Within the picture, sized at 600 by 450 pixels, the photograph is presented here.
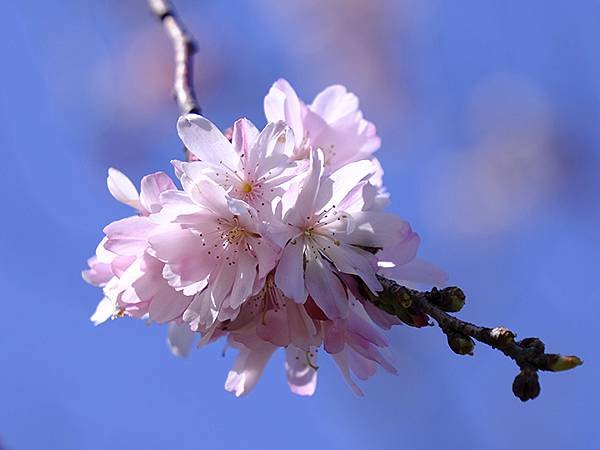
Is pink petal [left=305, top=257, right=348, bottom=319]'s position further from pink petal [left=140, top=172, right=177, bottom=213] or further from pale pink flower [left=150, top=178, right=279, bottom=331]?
pink petal [left=140, top=172, right=177, bottom=213]

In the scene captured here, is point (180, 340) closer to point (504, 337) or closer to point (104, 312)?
point (104, 312)

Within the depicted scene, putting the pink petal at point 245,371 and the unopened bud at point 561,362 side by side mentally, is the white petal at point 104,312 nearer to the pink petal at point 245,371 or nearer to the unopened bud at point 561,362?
the pink petal at point 245,371

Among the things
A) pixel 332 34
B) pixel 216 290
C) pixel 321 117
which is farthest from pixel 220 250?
pixel 332 34

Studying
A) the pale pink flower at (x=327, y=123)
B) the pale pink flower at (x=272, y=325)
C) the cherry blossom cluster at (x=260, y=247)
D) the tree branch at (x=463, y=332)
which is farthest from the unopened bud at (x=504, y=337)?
the pale pink flower at (x=327, y=123)

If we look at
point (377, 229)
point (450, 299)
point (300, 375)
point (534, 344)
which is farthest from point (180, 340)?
point (534, 344)

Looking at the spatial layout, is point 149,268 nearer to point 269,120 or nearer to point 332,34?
point 269,120

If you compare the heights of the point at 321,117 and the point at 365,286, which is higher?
the point at 321,117
